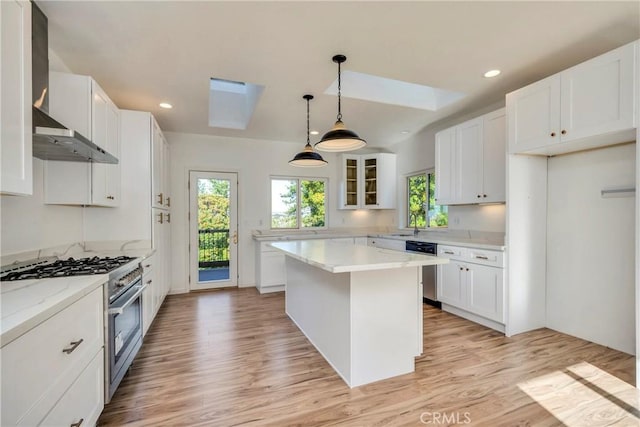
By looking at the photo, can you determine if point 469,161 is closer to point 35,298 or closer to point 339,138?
point 339,138

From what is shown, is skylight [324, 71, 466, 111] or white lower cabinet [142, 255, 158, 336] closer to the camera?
white lower cabinet [142, 255, 158, 336]

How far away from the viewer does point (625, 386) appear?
6.86ft

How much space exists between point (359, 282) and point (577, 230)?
2.43m

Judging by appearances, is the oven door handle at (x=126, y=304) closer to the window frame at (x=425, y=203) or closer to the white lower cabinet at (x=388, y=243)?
the white lower cabinet at (x=388, y=243)

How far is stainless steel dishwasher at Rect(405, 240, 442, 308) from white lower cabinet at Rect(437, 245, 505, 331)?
0.31ft

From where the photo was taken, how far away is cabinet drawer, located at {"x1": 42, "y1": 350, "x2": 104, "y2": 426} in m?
1.28

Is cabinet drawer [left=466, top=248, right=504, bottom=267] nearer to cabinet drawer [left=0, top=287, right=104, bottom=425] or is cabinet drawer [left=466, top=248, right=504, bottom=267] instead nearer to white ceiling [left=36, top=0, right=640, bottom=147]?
white ceiling [left=36, top=0, right=640, bottom=147]

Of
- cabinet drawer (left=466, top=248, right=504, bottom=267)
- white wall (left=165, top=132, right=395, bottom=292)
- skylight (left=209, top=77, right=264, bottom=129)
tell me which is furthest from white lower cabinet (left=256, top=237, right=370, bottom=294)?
cabinet drawer (left=466, top=248, right=504, bottom=267)

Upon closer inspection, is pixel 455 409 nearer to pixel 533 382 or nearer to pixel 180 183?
pixel 533 382

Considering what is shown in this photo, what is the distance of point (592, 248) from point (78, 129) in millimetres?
4616

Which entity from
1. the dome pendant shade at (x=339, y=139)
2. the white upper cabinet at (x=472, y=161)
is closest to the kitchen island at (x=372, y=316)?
the dome pendant shade at (x=339, y=139)

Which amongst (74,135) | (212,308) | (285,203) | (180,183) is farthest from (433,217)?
(74,135)

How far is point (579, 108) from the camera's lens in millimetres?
2418

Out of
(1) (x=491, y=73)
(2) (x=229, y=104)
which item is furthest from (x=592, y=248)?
(2) (x=229, y=104)
